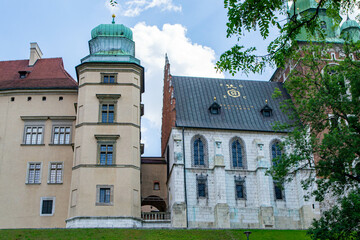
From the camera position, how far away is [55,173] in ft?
132

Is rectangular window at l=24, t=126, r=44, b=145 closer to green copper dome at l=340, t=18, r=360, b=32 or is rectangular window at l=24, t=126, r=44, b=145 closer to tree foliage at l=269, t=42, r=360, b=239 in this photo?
tree foliage at l=269, t=42, r=360, b=239

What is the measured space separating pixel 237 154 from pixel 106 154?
1228cm

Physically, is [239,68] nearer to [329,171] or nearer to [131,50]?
[329,171]

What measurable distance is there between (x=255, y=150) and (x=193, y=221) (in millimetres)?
9007

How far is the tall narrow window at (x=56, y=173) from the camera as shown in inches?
1580

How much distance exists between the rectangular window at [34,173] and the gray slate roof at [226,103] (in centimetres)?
1291

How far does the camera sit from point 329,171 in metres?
23.2

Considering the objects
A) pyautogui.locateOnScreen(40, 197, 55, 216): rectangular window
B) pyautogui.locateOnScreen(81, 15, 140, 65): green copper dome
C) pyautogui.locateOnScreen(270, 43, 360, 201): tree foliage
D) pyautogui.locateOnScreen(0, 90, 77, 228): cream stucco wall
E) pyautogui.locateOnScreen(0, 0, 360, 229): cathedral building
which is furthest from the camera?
pyautogui.locateOnScreen(81, 15, 140, 65): green copper dome

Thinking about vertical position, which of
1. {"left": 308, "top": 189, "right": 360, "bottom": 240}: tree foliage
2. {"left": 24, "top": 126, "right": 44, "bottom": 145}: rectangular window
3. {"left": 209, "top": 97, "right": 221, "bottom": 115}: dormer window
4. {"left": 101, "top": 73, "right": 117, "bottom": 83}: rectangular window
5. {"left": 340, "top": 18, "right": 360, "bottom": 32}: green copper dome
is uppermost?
{"left": 340, "top": 18, "right": 360, "bottom": 32}: green copper dome

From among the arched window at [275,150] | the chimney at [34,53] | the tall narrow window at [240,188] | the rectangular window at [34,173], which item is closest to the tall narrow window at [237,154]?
the tall narrow window at [240,188]

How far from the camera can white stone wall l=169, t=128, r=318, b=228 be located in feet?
129

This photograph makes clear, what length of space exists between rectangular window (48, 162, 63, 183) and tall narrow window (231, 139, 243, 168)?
15438mm

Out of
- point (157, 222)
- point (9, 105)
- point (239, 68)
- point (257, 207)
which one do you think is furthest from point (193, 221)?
point (239, 68)

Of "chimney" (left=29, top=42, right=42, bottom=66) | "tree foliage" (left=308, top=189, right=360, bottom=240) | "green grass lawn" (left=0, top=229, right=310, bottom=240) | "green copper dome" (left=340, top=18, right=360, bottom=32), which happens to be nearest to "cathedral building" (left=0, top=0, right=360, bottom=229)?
"chimney" (left=29, top=42, right=42, bottom=66)
